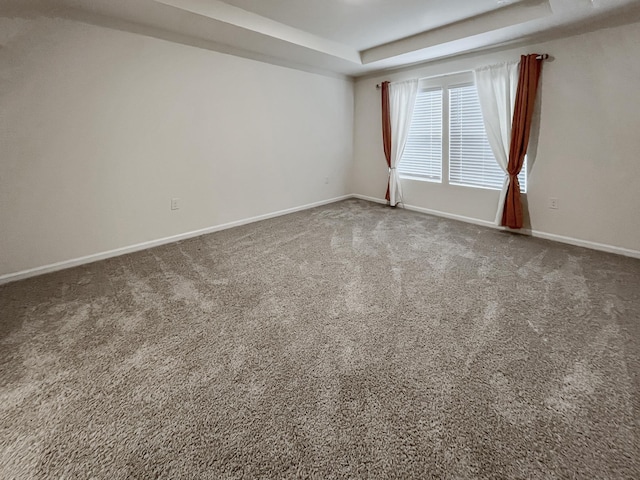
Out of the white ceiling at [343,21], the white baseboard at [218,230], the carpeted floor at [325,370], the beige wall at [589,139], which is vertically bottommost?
the carpeted floor at [325,370]

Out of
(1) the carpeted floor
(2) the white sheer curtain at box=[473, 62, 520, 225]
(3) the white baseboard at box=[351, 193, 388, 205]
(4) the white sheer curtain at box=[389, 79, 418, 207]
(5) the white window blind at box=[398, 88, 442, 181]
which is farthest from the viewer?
(3) the white baseboard at box=[351, 193, 388, 205]

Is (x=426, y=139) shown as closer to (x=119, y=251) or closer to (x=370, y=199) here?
(x=370, y=199)

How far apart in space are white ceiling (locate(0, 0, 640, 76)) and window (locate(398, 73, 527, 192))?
1.71 ft

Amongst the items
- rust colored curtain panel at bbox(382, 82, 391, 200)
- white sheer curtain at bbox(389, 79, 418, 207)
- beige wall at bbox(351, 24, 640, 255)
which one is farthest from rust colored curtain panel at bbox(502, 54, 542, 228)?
rust colored curtain panel at bbox(382, 82, 391, 200)

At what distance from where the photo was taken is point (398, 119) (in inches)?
214

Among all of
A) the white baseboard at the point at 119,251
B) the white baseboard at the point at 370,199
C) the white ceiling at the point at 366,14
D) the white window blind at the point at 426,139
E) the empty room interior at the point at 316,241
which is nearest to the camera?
the empty room interior at the point at 316,241

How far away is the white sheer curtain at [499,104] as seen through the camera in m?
4.05

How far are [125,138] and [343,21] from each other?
2.76 meters

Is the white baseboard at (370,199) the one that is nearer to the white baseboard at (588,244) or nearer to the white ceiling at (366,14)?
the white baseboard at (588,244)

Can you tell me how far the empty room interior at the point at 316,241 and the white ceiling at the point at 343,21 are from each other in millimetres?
29

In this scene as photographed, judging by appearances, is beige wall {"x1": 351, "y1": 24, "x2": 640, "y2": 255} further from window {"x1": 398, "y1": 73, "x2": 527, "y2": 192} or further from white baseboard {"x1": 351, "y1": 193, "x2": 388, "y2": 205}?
white baseboard {"x1": 351, "y1": 193, "x2": 388, "y2": 205}

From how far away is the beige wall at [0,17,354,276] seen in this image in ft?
9.79

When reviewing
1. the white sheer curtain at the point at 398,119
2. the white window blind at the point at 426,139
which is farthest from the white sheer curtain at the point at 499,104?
the white sheer curtain at the point at 398,119

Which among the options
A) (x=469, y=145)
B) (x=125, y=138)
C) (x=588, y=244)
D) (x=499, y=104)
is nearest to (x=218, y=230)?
(x=125, y=138)
